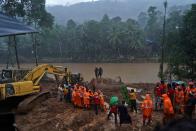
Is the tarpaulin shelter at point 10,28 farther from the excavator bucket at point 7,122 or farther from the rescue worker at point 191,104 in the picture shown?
the excavator bucket at point 7,122

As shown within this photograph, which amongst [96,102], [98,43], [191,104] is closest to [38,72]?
[96,102]

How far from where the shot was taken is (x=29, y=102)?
19.2 metres

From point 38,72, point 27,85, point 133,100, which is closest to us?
point 133,100

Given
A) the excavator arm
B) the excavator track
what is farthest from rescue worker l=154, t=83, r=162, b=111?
the excavator arm

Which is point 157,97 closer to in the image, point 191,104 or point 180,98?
point 180,98

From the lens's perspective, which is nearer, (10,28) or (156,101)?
(10,28)

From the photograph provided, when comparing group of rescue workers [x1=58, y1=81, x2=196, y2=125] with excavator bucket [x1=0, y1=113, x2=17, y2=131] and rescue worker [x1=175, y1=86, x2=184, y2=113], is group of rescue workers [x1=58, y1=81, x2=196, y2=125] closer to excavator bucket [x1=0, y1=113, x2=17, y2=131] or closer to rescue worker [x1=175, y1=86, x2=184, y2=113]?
rescue worker [x1=175, y1=86, x2=184, y2=113]

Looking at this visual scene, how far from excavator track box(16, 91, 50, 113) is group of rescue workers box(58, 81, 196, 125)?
144cm

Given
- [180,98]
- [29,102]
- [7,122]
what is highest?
[7,122]

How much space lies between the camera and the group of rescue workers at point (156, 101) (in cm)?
1389

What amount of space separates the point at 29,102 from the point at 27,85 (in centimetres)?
87

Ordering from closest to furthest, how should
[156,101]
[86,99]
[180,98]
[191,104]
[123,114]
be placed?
[123,114] < [191,104] < [180,98] < [156,101] < [86,99]

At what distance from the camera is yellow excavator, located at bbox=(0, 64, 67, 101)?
59.2 ft

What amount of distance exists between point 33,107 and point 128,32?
4761 cm
